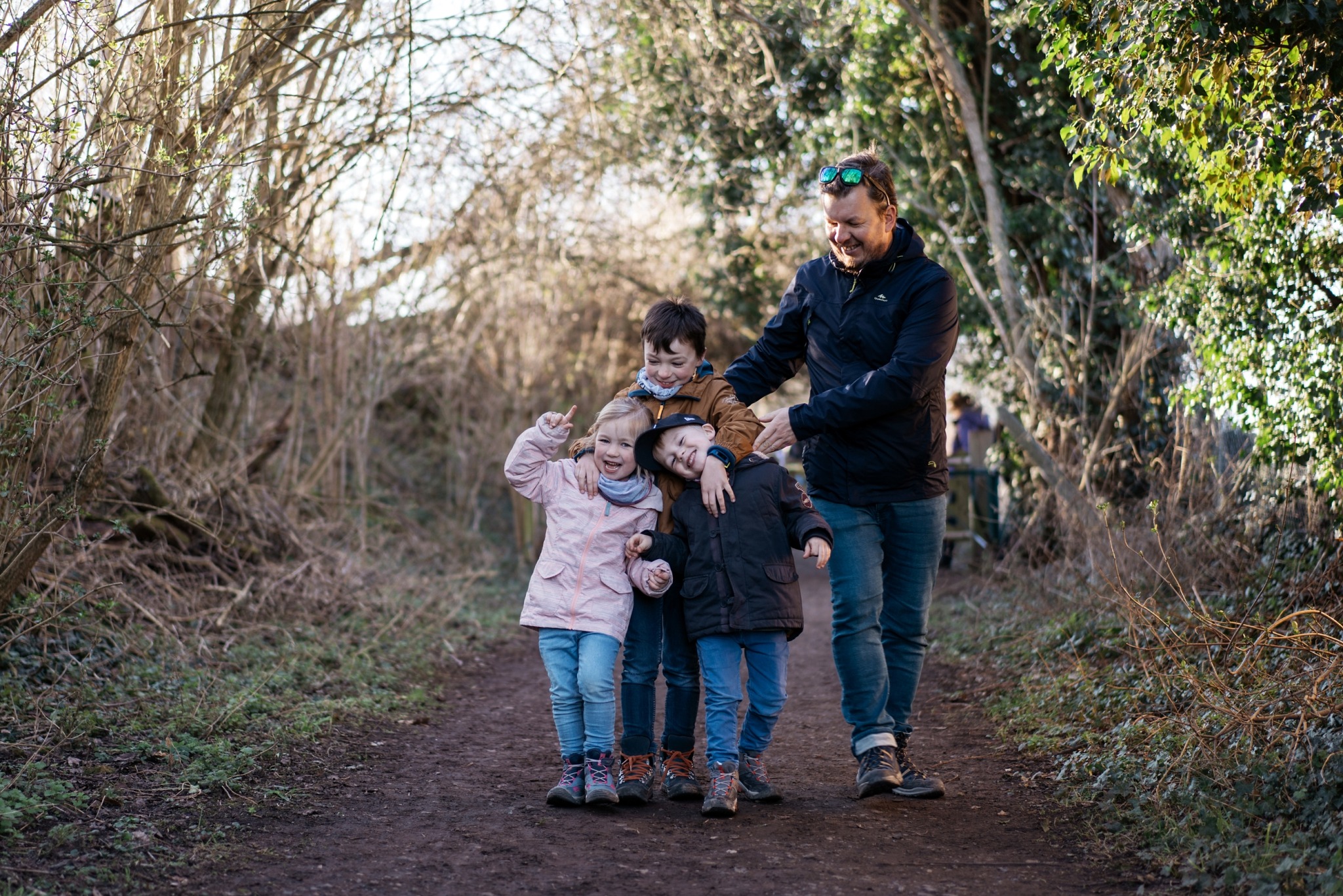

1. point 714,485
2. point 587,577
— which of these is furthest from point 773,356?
point 587,577

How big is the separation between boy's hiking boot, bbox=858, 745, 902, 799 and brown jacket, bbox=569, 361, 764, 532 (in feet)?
3.45

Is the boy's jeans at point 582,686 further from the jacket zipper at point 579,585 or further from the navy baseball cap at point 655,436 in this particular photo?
the navy baseball cap at point 655,436

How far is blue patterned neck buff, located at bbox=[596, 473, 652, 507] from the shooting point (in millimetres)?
4066

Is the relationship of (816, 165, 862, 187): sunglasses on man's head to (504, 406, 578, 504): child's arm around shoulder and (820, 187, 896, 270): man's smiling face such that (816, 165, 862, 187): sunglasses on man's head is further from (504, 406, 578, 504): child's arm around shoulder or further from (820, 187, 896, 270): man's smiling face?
(504, 406, 578, 504): child's arm around shoulder

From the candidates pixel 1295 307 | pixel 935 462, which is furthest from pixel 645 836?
pixel 1295 307

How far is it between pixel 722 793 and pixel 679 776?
0.30 meters

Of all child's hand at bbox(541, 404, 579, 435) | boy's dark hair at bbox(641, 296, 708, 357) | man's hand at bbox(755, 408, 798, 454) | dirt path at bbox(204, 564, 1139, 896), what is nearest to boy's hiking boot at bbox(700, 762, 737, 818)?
dirt path at bbox(204, 564, 1139, 896)

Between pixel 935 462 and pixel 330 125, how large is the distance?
4903mm

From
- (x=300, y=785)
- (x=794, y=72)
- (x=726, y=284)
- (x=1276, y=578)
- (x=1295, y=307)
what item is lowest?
(x=300, y=785)

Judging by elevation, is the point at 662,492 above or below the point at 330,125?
below

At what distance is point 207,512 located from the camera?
772 cm

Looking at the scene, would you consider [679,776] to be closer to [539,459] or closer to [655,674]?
[655,674]

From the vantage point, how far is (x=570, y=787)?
3951 mm

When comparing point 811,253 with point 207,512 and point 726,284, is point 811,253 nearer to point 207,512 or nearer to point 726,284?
point 726,284
